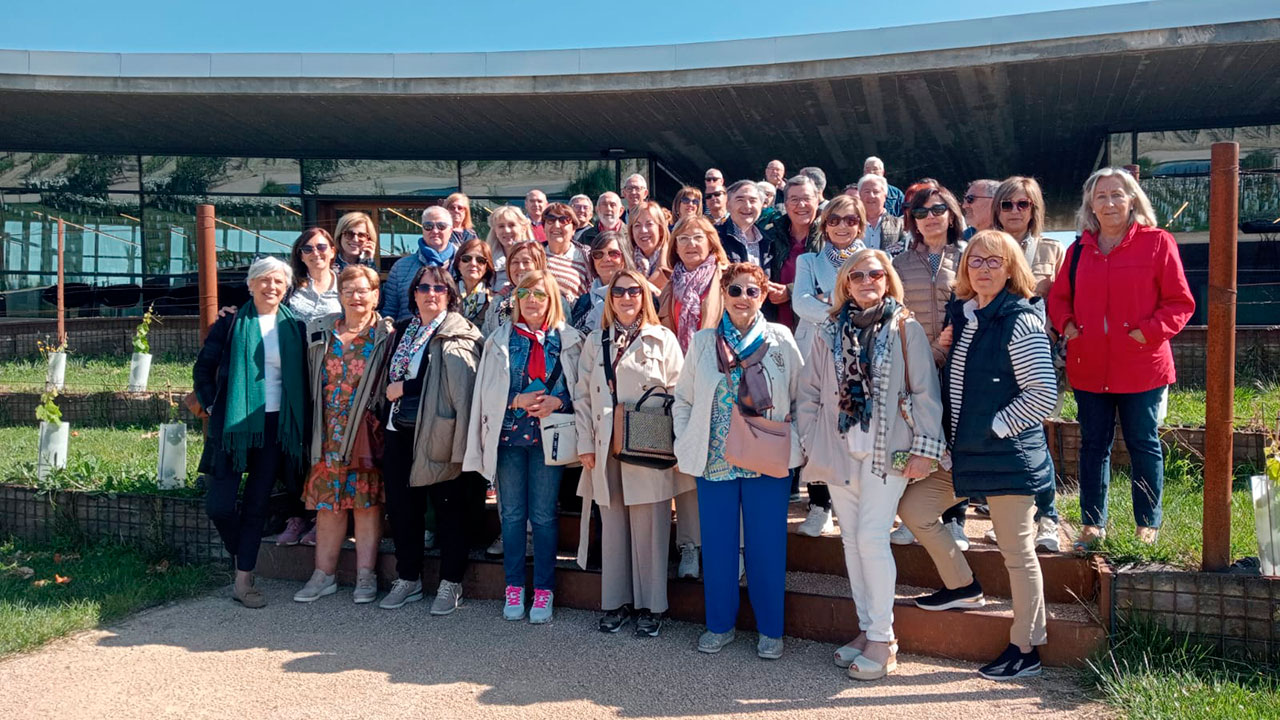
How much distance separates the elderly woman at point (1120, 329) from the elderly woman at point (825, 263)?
104 centimetres

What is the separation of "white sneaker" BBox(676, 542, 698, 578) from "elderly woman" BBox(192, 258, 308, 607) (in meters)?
2.23

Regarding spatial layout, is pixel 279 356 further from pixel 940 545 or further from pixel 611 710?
pixel 940 545

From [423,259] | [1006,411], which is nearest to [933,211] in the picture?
[1006,411]

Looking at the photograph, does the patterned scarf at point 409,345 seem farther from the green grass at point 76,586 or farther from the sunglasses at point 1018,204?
the sunglasses at point 1018,204

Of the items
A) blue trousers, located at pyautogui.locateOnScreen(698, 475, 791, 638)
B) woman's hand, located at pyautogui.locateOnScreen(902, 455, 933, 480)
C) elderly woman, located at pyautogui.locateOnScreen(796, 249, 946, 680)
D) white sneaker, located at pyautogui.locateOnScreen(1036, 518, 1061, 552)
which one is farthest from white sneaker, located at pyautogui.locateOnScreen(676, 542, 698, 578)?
white sneaker, located at pyautogui.locateOnScreen(1036, 518, 1061, 552)

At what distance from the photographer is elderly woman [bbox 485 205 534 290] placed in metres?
5.84

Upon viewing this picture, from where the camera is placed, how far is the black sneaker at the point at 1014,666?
389cm

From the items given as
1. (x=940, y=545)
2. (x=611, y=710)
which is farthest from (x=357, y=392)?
(x=940, y=545)

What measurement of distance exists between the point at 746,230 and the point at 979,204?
Answer: 1338 millimetres

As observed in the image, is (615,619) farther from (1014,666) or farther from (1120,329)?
(1120,329)

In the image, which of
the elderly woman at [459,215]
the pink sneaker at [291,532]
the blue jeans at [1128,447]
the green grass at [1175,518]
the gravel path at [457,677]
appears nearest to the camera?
the gravel path at [457,677]

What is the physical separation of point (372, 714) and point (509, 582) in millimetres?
1226

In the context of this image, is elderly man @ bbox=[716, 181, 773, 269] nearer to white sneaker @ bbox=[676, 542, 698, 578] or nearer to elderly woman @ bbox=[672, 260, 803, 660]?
elderly woman @ bbox=[672, 260, 803, 660]

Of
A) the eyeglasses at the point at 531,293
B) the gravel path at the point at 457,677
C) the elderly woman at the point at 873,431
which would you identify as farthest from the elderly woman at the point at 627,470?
the elderly woman at the point at 873,431
